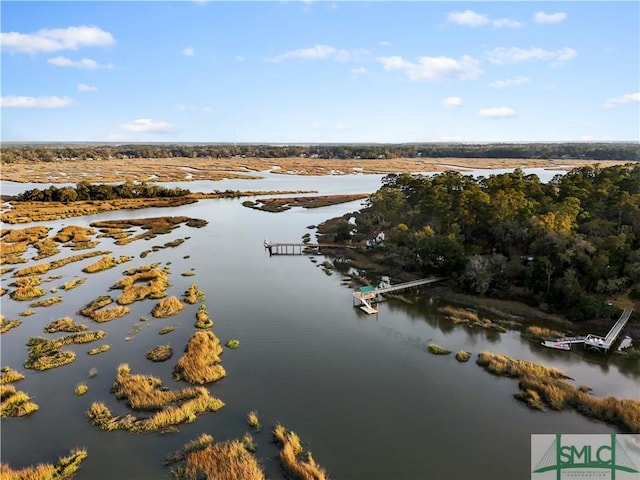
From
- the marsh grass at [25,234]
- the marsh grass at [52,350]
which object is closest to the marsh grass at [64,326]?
the marsh grass at [52,350]

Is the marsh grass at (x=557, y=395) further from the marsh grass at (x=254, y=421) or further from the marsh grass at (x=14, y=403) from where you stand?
the marsh grass at (x=14, y=403)

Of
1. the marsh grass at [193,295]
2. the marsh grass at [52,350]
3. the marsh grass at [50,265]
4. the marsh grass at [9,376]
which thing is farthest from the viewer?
the marsh grass at [50,265]

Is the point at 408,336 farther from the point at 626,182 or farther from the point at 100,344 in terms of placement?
the point at 626,182

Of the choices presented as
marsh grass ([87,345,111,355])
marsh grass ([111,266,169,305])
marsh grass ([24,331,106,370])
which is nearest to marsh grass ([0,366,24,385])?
marsh grass ([24,331,106,370])

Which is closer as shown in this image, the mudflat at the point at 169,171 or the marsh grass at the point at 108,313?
the marsh grass at the point at 108,313

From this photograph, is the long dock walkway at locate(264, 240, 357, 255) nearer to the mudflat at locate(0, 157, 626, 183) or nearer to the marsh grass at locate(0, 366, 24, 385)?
the marsh grass at locate(0, 366, 24, 385)

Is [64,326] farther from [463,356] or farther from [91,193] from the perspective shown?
[91,193]

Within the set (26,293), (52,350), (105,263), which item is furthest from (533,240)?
(26,293)
